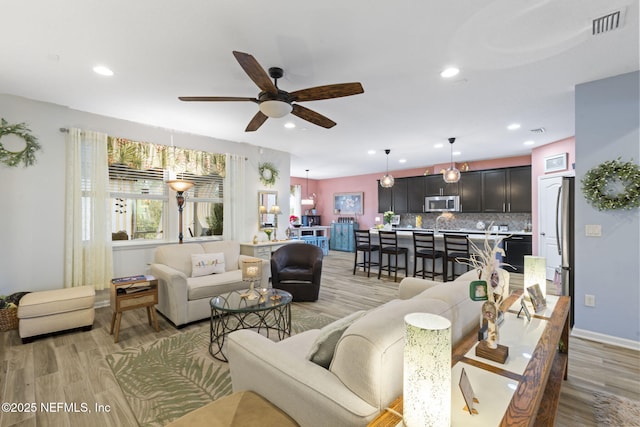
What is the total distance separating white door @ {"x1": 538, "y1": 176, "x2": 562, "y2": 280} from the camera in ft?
17.5

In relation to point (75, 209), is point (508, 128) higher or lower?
higher

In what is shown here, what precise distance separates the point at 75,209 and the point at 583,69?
6072mm

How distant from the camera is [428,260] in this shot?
5.71 meters

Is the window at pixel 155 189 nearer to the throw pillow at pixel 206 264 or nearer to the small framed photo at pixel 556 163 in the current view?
the throw pillow at pixel 206 264

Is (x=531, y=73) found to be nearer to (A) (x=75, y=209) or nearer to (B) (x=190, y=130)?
(B) (x=190, y=130)

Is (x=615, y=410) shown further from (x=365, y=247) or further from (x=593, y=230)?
(x=365, y=247)

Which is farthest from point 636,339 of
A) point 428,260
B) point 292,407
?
point 292,407

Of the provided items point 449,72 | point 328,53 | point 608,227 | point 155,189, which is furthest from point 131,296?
point 608,227

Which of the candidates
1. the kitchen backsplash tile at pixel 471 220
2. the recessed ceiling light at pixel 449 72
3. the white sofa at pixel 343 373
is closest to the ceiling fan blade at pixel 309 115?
the recessed ceiling light at pixel 449 72

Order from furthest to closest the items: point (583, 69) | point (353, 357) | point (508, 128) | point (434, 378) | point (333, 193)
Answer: point (333, 193) → point (508, 128) → point (583, 69) → point (353, 357) → point (434, 378)

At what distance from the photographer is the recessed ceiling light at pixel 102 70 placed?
2.69 metres

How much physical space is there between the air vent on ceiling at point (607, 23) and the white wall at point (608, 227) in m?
1.12

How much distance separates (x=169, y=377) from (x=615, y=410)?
10.9ft

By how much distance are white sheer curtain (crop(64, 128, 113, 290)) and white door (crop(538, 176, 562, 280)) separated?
7529 mm
